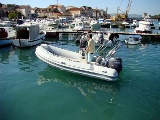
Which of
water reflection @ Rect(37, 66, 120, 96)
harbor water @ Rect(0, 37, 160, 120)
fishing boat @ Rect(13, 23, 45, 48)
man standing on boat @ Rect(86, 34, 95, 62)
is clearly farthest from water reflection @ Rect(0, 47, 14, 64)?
man standing on boat @ Rect(86, 34, 95, 62)

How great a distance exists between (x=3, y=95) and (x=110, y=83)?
5.41 meters

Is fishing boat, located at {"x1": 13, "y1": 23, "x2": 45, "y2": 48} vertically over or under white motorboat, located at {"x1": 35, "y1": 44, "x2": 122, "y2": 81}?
over

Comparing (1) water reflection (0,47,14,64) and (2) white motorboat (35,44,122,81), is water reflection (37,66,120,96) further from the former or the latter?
(1) water reflection (0,47,14,64)

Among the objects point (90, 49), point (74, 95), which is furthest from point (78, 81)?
point (90, 49)

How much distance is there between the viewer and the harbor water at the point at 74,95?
7457 mm

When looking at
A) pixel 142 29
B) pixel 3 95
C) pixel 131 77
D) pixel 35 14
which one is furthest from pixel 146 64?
pixel 35 14

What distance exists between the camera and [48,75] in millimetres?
11883

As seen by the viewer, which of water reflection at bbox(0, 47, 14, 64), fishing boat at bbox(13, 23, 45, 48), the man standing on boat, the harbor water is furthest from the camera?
fishing boat at bbox(13, 23, 45, 48)

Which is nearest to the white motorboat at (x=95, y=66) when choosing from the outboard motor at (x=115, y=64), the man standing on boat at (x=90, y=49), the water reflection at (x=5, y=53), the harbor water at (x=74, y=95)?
the outboard motor at (x=115, y=64)

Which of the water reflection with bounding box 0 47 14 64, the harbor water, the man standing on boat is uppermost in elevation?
the man standing on boat

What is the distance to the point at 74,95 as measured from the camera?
29.7 ft

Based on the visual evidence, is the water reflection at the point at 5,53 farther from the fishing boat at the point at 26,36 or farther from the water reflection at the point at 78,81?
the water reflection at the point at 78,81

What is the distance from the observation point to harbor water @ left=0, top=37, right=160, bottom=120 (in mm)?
7457

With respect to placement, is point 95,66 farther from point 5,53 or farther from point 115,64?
point 5,53
